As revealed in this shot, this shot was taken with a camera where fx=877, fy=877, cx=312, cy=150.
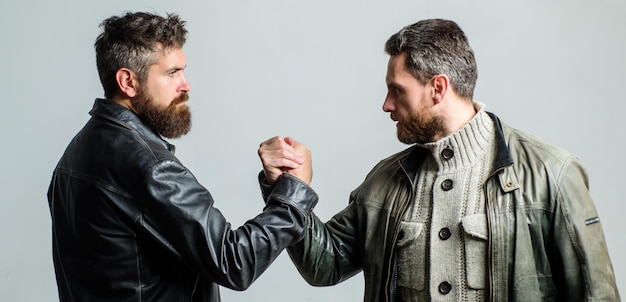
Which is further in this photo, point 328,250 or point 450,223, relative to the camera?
point 328,250

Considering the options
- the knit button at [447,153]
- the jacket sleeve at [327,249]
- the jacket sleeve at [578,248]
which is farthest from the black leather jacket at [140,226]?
the jacket sleeve at [578,248]

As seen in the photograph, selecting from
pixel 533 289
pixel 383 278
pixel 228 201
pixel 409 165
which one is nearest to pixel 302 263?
pixel 383 278

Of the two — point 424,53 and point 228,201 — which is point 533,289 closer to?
point 424,53

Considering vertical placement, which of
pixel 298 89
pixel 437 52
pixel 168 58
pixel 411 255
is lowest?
pixel 411 255

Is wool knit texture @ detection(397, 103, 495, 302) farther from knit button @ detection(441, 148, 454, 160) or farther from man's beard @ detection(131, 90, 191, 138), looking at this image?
man's beard @ detection(131, 90, 191, 138)

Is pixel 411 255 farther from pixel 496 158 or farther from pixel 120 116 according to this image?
pixel 120 116

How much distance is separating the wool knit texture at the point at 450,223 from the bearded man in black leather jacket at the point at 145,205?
37cm

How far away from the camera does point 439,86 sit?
2842mm

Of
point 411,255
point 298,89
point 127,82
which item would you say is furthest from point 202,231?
Answer: point 298,89

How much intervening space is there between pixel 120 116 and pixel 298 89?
6.80 ft

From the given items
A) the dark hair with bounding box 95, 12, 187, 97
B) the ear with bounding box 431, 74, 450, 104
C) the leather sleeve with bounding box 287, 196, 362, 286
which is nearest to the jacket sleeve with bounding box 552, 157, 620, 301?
the ear with bounding box 431, 74, 450, 104

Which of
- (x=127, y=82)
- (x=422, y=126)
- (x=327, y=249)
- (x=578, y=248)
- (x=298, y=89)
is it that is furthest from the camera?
(x=298, y=89)

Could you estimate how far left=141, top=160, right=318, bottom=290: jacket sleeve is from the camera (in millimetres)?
2535

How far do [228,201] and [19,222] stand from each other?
1161 mm
